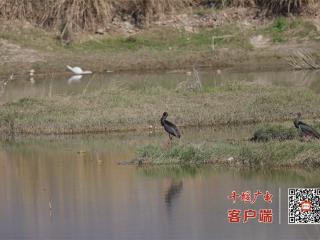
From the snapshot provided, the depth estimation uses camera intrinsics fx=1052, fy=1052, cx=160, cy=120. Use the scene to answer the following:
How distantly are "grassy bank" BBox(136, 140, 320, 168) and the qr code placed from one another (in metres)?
2.40

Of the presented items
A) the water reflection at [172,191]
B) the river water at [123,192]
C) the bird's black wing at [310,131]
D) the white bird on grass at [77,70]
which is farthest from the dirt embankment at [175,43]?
the water reflection at [172,191]

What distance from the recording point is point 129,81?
3062 centimetres

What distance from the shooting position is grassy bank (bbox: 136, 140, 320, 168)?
16.3 m

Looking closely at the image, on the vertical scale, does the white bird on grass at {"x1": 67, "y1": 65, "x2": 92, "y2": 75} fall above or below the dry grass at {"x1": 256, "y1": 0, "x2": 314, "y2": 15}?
below

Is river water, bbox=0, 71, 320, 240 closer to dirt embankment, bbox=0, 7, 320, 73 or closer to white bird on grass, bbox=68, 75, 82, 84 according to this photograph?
white bird on grass, bbox=68, 75, 82, 84

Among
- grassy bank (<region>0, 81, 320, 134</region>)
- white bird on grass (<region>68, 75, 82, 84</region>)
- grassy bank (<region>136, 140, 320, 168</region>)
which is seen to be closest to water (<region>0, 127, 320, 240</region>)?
grassy bank (<region>136, 140, 320, 168</region>)

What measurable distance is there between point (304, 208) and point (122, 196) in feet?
10.6

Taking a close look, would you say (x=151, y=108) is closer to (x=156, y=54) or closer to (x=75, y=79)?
(x=75, y=79)

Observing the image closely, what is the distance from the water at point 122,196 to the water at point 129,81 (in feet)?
26.2

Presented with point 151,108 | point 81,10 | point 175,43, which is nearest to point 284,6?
point 175,43

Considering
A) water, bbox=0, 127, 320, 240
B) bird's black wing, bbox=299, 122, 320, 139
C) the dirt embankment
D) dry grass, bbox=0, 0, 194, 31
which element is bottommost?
water, bbox=0, 127, 320, 240

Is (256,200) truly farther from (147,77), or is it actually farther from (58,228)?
(147,77)

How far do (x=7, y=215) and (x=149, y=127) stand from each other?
729 cm

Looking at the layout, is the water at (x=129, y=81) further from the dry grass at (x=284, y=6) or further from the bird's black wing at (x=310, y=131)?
the bird's black wing at (x=310, y=131)
